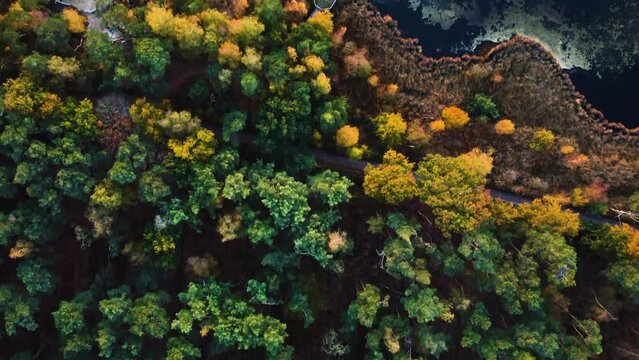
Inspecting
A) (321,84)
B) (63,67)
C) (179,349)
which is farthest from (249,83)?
(179,349)

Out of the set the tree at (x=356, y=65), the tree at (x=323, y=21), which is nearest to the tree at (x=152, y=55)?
the tree at (x=323, y=21)

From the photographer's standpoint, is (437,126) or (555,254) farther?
(437,126)

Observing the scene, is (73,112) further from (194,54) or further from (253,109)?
(253,109)

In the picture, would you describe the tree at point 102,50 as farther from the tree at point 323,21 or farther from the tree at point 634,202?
the tree at point 634,202

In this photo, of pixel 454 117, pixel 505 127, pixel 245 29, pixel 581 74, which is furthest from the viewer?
pixel 581 74

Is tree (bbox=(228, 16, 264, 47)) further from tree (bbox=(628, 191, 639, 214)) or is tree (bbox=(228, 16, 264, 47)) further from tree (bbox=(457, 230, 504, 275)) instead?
tree (bbox=(628, 191, 639, 214))

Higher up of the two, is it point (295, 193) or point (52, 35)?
point (52, 35)

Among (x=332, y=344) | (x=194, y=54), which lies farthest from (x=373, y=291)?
(x=194, y=54)

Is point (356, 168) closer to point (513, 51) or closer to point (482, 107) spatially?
point (482, 107)
